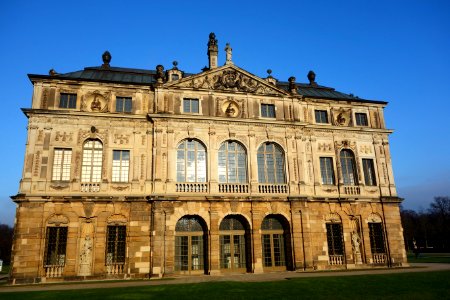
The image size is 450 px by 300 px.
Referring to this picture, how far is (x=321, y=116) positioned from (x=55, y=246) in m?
23.2

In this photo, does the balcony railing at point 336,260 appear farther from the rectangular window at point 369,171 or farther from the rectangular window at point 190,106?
the rectangular window at point 190,106

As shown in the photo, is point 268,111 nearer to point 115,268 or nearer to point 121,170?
point 121,170

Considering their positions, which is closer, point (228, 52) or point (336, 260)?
point (336, 260)

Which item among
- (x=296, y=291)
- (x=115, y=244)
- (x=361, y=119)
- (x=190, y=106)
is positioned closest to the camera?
(x=296, y=291)

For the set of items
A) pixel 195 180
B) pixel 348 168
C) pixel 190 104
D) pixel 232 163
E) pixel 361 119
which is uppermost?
pixel 190 104

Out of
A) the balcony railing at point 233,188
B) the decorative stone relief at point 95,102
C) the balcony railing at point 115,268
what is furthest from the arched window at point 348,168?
the decorative stone relief at point 95,102

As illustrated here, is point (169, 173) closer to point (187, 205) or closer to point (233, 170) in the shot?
point (187, 205)

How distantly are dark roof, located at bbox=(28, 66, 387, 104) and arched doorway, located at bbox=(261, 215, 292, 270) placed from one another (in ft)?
37.6

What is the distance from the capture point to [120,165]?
81.0 feet

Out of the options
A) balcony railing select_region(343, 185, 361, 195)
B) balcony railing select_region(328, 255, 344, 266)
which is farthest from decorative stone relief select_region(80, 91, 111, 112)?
balcony railing select_region(328, 255, 344, 266)

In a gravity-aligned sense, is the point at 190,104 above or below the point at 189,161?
above

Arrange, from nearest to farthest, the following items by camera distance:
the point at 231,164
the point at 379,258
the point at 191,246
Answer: the point at 191,246, the point at 231,164, the point at 379,258

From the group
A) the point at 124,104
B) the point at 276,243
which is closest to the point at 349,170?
the point at 276,243

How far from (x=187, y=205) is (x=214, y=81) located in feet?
34.0
